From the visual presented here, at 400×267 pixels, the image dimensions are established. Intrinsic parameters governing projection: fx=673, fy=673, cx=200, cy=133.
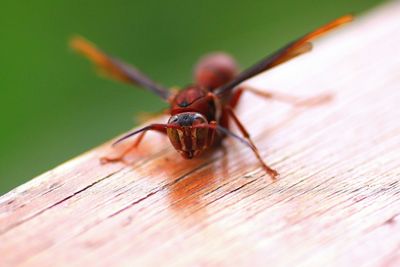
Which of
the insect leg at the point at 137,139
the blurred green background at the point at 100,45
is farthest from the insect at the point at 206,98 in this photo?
the blurred green background at the point at 100,45

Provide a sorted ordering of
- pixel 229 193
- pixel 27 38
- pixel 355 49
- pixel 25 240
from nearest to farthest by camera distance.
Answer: pixel 25 240 → pixel 229 193 → pixel 355 49 → pixel 27 38

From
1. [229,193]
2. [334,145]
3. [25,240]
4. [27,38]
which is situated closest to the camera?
[25,240]

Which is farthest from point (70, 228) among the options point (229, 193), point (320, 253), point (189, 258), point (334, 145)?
point (334, 145)

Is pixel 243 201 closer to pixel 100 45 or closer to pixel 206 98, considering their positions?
pixel 206 98

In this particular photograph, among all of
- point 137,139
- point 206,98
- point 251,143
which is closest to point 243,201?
point 251,143

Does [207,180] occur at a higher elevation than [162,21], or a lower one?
lower

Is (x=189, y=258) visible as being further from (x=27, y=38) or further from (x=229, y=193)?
(x=27, y=38)
